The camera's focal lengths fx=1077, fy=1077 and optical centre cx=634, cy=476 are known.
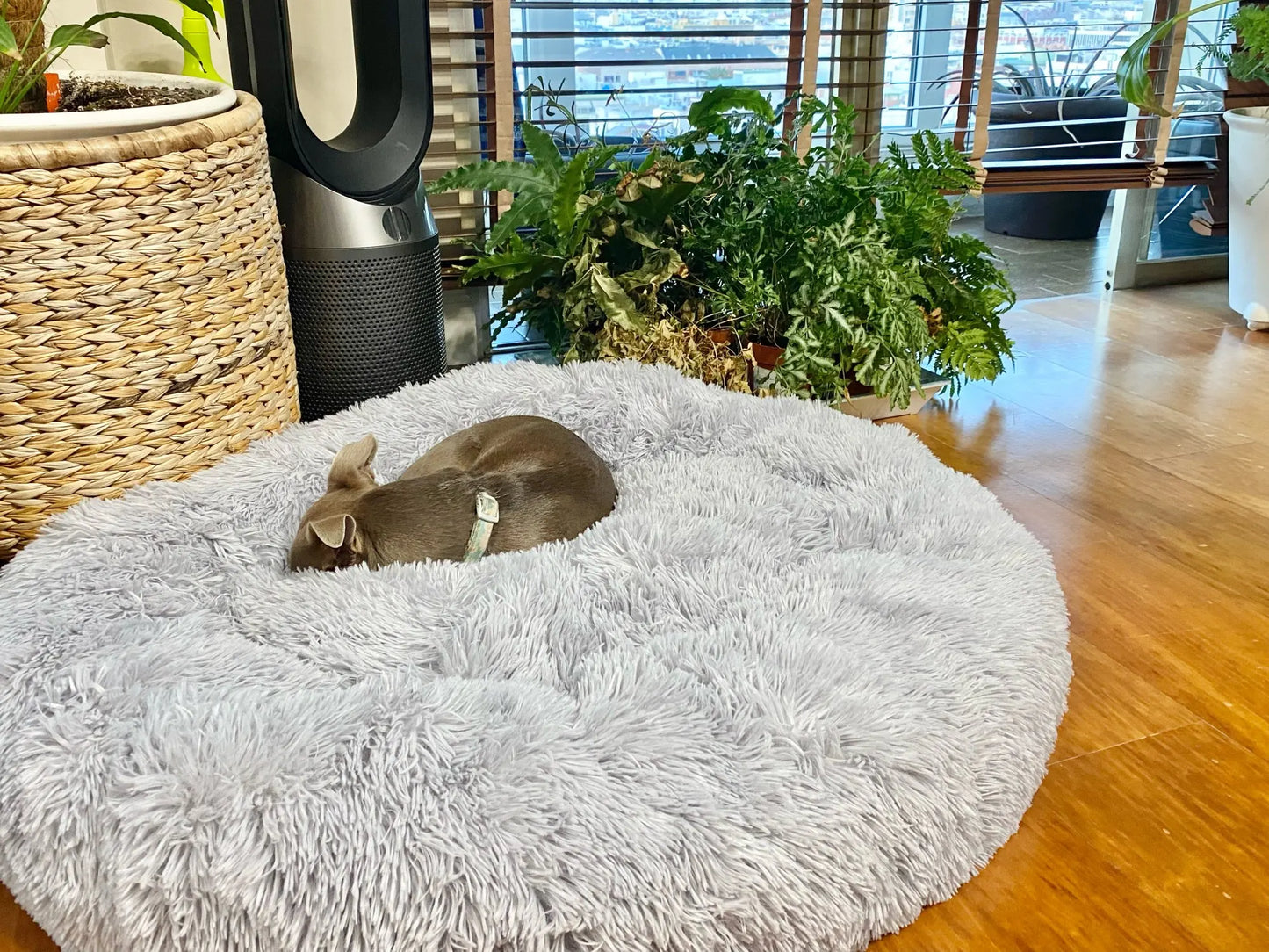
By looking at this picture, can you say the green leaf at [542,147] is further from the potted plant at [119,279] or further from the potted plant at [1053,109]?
the potted plant at [1053,109]

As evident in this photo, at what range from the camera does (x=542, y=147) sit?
2365 mm

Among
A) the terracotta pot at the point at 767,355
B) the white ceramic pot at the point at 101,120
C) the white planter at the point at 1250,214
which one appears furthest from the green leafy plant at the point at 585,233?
the white planter at the point at 1250,214

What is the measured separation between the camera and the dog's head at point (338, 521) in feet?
4.68

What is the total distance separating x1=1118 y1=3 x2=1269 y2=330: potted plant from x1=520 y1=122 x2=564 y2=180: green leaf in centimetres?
156

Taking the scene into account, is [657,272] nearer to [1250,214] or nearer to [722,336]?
[722,336]

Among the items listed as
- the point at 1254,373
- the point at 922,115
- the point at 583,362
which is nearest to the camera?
the point at 583,362

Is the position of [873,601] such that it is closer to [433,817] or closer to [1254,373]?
[433,817]

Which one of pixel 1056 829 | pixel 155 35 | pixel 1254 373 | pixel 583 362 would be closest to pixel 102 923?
pixel 1056 829

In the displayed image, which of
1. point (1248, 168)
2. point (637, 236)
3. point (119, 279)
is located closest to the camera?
point (119, 279)

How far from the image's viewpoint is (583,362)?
219cm

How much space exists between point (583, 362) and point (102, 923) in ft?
4.58

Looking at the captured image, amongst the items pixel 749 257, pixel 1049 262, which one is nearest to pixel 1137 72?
pixel 1049 262

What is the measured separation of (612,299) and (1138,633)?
120cm

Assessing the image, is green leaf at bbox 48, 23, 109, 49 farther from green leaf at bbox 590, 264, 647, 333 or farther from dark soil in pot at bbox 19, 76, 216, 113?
green leaf at bbox 590, 264, 647, 333
